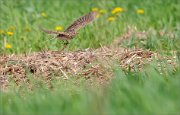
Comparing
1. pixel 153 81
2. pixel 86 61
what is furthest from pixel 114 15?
pixel 153 81

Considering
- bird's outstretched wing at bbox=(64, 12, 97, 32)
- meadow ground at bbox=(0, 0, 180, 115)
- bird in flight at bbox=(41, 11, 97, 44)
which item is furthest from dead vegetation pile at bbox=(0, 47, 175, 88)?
bird's outstretched wing at bbox=(64, 12, 97, 32)

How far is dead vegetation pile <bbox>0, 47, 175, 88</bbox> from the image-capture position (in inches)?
254

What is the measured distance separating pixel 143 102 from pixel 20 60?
2.88m

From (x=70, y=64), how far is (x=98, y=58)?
298 millimetres

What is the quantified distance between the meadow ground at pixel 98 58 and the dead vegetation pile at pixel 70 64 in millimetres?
10

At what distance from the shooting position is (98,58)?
6.80 metres

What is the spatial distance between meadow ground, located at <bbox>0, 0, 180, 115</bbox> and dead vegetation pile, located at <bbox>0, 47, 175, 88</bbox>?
0.03ft

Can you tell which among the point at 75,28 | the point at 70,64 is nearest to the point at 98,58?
the point at 70,64

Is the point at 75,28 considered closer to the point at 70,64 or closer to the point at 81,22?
the point at 81,22

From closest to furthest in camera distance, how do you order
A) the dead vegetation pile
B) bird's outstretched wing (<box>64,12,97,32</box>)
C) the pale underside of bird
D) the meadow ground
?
the meadow ground < the dead vegetation pile < the pale underside of bird < bird's outstretched wing (<box>64,12,97,32</box>)

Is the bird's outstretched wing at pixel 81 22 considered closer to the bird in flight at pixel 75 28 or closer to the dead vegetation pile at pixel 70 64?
the bird in flight at pixel 75 28

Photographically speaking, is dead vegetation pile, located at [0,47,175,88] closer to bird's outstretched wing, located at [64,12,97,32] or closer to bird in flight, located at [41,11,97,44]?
bird in flight, located at [41,11,97,44]

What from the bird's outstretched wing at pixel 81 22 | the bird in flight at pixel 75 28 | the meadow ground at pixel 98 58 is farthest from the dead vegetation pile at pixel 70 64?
the bird's outstretched wing at pixel 81 22

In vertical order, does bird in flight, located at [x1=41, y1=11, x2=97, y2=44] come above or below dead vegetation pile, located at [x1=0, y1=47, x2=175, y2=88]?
above
